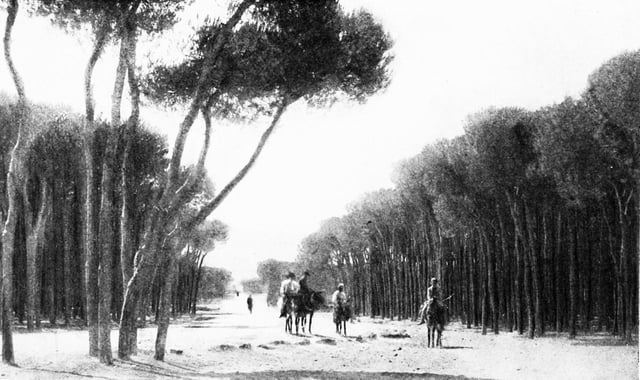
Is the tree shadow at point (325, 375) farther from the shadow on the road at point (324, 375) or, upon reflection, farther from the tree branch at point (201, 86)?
the tree branch at point (201, 86)

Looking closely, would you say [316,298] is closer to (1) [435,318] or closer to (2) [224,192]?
(1) [435,318]

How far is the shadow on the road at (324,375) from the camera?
15955 millimetres

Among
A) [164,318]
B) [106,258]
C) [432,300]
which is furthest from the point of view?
[432,300]

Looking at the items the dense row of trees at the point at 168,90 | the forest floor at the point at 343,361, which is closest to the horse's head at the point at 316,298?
the forest floor at the point at 343,361

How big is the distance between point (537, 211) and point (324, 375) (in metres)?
20.0

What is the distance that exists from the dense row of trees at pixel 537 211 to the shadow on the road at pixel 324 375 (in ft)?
31.6

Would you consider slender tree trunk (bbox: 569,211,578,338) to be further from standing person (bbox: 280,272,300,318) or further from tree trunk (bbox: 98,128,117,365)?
tree trunk (bbox: 98,128,117,365)

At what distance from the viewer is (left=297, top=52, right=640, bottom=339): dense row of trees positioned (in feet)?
81.5

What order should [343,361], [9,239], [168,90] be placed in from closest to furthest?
[9,239] → [168,90] → [343,361]

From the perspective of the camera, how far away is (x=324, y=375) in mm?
16625

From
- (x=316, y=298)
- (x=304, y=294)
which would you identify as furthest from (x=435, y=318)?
(x=316, y=298)

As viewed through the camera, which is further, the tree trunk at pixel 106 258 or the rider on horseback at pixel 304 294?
the rider on horseback at pixel 304 294

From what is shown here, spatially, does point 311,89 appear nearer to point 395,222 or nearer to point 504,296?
point 504,296

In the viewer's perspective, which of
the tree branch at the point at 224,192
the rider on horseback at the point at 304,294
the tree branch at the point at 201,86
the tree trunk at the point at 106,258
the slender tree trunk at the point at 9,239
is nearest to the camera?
the slender tree trunk at the point at 9,239
